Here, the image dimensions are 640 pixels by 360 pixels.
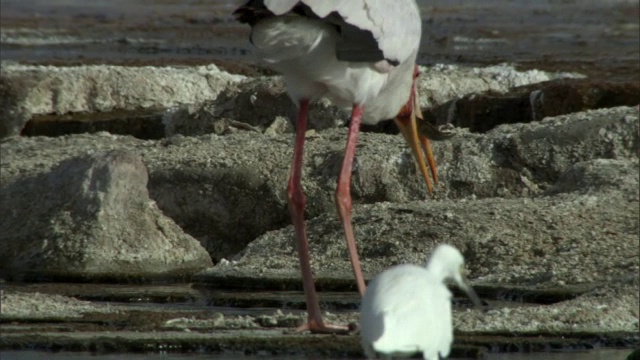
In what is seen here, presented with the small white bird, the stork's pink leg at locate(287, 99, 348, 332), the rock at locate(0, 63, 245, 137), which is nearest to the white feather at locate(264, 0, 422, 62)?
the stork's pink leg at locate(287, 99, 348, 332)

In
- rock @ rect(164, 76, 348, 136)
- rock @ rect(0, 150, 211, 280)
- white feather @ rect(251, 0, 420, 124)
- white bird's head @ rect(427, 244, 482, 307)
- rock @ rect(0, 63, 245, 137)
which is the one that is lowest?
rock @ rect(0, 63, 245, 137)

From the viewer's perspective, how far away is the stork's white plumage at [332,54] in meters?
8.27

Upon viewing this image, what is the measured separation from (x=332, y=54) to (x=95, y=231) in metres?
2.50

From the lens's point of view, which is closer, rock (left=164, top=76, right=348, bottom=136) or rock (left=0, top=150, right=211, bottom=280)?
rock (left=0, top=150, right=211, bottom=280)

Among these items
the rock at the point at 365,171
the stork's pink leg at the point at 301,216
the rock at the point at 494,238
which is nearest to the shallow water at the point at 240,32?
the rock at the point at 365,171

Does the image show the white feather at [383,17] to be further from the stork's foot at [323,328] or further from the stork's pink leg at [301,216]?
the stork's foot at [323,328]

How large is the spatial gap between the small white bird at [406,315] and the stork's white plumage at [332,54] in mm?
1398

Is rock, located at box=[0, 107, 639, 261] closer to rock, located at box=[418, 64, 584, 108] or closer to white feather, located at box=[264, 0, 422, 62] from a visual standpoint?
white feather, located at box=[264, 0, 422, 62]

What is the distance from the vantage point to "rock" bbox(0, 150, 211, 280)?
10.3 m

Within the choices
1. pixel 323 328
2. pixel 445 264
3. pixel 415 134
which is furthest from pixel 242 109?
pixel 445 264

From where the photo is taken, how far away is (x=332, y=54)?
8.60 metres

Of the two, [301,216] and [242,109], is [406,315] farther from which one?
[242,109]

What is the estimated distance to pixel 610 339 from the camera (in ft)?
24.7

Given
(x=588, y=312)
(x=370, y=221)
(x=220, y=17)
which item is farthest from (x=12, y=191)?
(x=220, y=17)
